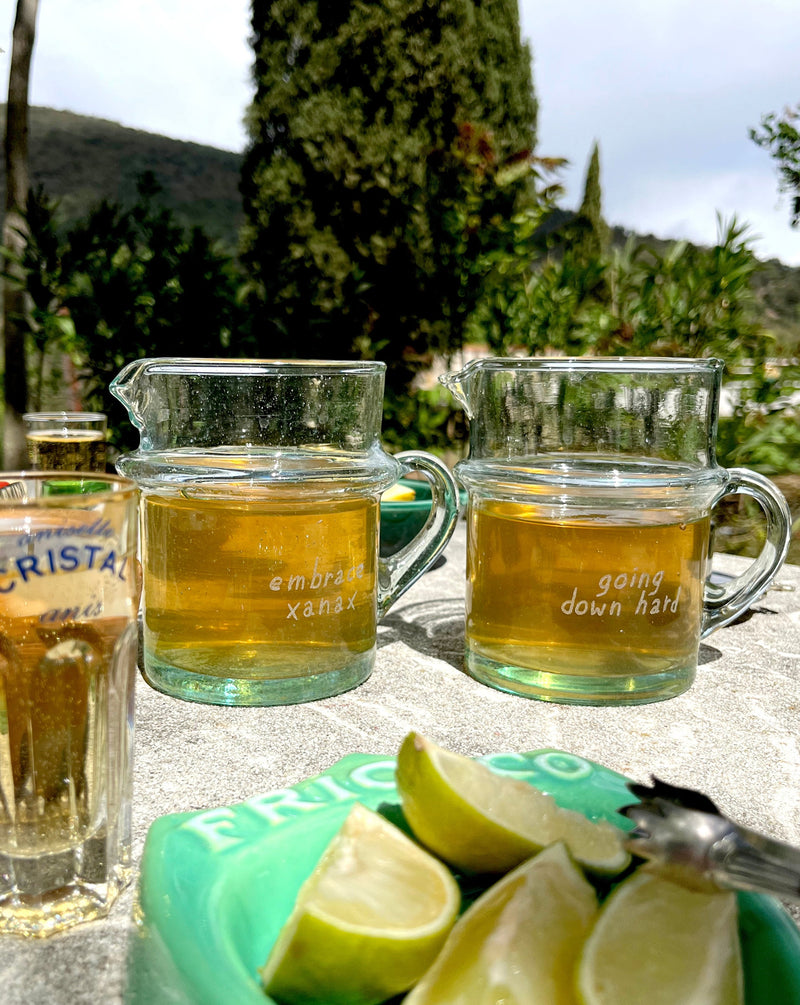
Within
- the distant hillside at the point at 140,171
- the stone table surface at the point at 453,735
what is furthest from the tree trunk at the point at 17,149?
the distant hillside at the point at 140,171

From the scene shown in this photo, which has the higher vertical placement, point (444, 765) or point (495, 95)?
point (495, 95)

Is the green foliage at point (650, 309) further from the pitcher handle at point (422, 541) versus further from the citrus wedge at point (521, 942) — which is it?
the citrus wedge at point (521, 942)

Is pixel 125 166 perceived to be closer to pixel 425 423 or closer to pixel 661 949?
pixel 425 423

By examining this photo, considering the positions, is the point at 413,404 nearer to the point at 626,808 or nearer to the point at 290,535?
the point at 290,535

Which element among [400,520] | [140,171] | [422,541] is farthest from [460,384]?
[140,171]

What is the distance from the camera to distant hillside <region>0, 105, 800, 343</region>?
2088cm

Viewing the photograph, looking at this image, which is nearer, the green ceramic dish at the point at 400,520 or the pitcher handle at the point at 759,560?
the pitcher handle at the point at 759,560

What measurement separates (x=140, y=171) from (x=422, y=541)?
22.6 metres

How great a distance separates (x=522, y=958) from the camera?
0.44 metres

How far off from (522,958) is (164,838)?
22 centimetres

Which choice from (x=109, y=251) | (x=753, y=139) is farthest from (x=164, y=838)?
(x=753, y=139)

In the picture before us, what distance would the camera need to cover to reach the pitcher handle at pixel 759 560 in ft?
3.43

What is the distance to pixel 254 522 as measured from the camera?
2.93 ft

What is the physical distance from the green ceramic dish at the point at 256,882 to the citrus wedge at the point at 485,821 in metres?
0.04
